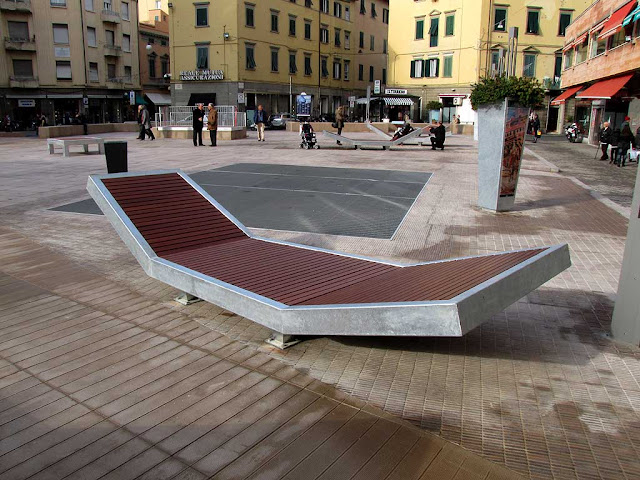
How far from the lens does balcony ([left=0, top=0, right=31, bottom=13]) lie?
48.8 metres

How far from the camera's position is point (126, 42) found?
57.6 metres

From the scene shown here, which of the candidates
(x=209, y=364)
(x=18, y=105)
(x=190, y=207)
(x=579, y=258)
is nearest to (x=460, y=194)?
(x=579, y=258)

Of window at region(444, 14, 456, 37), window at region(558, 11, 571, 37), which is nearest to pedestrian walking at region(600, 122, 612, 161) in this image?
window at region(444, 14, 456, 37)

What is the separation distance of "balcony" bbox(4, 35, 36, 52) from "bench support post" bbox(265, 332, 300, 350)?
178 feet

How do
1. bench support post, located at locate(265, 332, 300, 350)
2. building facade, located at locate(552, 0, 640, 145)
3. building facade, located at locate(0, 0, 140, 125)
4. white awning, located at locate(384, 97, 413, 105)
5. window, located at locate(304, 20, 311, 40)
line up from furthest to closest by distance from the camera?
window, located at locate(304, 20, 311, 40), white awning, located at locate(384, 97, 413, 105), building facade, located at locate(0, 0, 140, 125), building facade, located at locate(552, 0, 640, 145), bench support post, located at locate(265, 332, 300, 350)

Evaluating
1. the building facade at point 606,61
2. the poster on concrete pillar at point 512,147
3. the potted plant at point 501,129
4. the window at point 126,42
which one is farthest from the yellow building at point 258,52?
the poster on concrete pillar at point 512,147

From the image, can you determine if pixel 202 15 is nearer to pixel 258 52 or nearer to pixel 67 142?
pixel 258 52

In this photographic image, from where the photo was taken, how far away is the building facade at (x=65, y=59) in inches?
1959

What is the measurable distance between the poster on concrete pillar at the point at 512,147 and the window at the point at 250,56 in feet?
134

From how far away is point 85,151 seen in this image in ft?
72.1

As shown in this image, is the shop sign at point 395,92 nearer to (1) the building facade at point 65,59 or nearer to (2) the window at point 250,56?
(2) the window at point 250,56

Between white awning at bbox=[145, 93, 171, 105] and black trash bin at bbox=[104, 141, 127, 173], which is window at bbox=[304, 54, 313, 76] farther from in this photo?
black trash bin at bbox=[104, 141, 127, 173]

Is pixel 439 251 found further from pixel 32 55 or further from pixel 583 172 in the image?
pixel 32 55

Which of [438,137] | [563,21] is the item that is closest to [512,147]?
[438,137]
